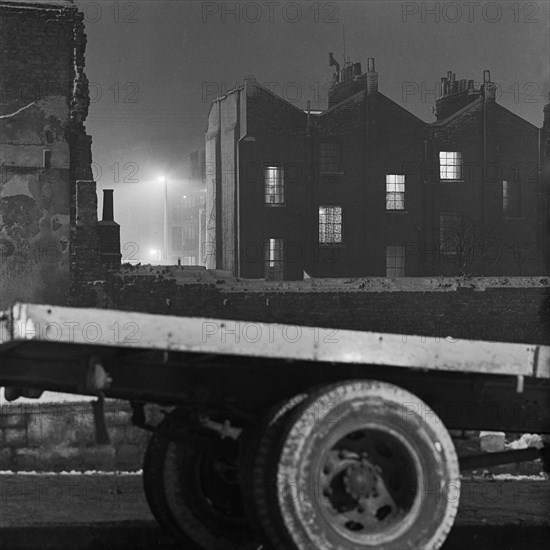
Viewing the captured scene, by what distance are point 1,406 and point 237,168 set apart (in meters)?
23.2

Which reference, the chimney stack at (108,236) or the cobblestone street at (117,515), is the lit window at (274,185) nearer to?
the chimney stack at (108,236)

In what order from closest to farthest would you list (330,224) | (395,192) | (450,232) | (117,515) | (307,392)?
1. (307,392)
2. (117,515)
3. (330,224)
4. (395,192)
5. (450,232)

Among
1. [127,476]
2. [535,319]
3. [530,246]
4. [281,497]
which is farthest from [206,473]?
[530,246]

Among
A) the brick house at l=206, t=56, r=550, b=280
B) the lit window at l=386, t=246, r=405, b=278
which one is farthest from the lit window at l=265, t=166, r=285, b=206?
the lit window at l=386, t=246, r=405, b=278

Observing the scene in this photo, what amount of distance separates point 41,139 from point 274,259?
14.2 m

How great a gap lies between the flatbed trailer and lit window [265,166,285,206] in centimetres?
2688

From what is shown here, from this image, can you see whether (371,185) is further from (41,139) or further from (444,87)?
(41,139)

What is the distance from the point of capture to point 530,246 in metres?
34.1

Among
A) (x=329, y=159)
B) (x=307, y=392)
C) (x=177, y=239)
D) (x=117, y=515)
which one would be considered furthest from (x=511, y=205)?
(x=307, y=392)

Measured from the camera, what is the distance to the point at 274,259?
1235 inches

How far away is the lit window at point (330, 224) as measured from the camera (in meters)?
32.1

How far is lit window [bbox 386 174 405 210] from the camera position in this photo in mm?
33094

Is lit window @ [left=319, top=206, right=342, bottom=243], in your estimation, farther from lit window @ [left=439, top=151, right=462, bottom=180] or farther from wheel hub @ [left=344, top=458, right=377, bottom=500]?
wheel hub @ [left=344, top=458, right=377, bottom=500]

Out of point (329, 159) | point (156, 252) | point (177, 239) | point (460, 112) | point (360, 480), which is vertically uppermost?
point (460, 112)
